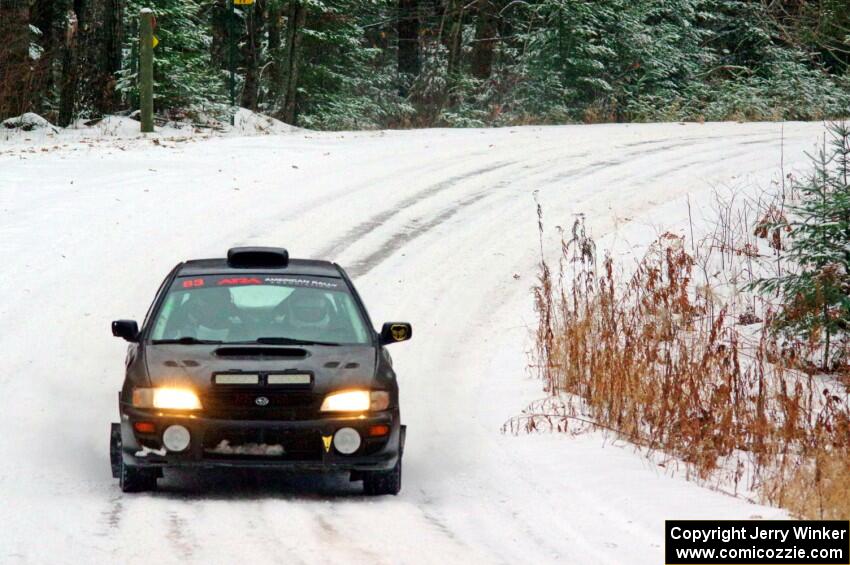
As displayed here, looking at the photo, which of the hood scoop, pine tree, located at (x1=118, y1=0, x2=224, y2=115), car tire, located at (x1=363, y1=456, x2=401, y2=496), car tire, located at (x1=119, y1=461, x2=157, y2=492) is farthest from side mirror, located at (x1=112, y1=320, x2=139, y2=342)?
pine tree, located at (x1=118, y1=0, x2=224, y2=115)

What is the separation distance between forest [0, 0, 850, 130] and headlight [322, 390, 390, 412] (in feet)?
51.9

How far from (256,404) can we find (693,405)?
3.95m

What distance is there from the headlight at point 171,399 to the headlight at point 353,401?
0.80 metres

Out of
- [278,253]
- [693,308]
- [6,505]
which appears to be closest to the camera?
[6,505]

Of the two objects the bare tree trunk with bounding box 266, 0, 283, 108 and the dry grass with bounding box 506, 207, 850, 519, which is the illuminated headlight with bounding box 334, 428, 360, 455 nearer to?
the dry grass with bounding box 506, 207, 850, 519

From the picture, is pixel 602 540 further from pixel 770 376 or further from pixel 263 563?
pixel 770 376

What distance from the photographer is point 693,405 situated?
10484mm

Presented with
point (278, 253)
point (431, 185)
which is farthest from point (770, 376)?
point (431, 185)

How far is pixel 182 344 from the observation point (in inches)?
346

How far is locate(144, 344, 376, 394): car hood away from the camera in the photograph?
8.21 meters

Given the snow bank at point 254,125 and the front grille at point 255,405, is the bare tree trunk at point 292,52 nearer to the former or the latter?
the snow bank at point 254,125

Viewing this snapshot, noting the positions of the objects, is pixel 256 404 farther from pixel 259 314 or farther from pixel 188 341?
pixel 259 314


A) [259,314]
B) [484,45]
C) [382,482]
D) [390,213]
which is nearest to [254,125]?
[390,213]

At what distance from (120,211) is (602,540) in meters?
12.0
